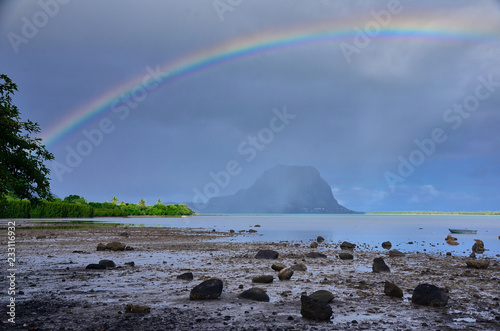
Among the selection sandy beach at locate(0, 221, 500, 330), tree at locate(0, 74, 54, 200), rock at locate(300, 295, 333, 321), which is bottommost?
sandy beach at locate(0, 221, 500, 330)

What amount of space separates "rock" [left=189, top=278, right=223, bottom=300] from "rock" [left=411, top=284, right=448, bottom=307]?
8211mm

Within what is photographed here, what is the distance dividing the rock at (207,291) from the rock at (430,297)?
821 centimetres

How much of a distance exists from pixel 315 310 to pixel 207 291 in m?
4.98

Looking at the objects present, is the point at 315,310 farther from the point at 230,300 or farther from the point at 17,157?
the point at 17,157

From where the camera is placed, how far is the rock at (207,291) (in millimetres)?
15328

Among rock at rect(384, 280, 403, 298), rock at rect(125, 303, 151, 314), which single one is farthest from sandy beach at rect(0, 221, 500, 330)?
rock at rect(384, 280, 403, 298)

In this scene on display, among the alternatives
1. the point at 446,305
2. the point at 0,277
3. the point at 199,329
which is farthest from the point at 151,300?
the point at 446,305

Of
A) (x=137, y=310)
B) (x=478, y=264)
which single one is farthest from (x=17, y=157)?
(x=478, y=264)

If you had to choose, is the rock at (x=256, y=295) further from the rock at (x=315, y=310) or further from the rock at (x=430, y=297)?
the rock at (x=430, y=297)

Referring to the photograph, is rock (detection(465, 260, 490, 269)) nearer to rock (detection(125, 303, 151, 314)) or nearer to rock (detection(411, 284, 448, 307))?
rock (detection(411, 284, 448, 307))

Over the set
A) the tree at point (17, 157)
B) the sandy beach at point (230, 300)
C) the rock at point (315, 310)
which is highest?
the tree at point (17, 157)

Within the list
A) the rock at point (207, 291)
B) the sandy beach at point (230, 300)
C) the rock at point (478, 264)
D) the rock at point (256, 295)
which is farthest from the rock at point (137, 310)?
the rock at point (478, 264)

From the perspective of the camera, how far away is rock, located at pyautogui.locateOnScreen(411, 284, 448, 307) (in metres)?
14.5

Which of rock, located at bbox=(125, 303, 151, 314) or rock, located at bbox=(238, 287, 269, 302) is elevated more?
rock, located at bbox=(238, 287, 269, 302)
